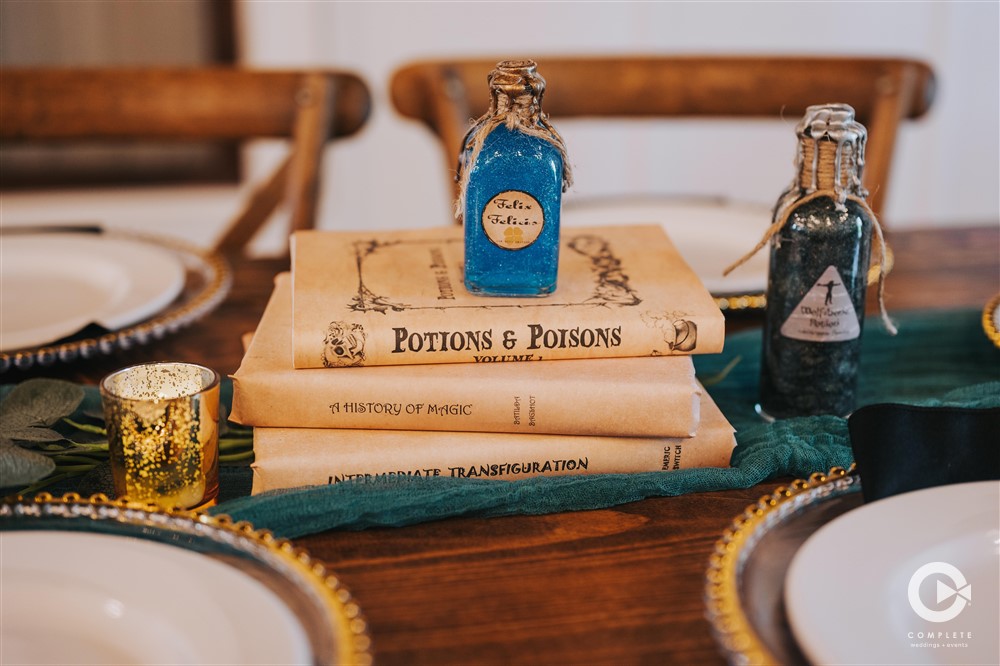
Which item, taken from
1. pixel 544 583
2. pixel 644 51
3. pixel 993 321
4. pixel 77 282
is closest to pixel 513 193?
pixel 544 583

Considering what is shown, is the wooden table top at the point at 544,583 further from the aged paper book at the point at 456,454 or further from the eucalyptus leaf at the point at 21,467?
the eucalyptus leaf at the point at 21,467

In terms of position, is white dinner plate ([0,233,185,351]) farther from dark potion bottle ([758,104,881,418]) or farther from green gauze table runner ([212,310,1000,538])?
dark potion bottle ([758,104,881,418])

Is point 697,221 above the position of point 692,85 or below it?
below

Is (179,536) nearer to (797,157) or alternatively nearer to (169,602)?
(169,602)

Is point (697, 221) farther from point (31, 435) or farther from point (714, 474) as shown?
point (31, 435)

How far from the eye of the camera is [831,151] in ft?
1.94

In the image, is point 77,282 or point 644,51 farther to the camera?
point 644,51

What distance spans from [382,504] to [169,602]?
0.13 metres

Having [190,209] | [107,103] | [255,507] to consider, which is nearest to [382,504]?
[255,507]

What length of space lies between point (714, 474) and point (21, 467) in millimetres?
371

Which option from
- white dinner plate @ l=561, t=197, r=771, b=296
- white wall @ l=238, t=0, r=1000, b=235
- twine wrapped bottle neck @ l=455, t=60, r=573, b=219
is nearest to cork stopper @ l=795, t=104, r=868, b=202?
twine wrapped bottle neck @ l=455, t=60, r=573, b=219

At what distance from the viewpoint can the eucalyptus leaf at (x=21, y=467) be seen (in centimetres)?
51

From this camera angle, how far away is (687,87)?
1.49m

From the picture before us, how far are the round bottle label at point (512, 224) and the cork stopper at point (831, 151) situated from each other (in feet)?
0.53
